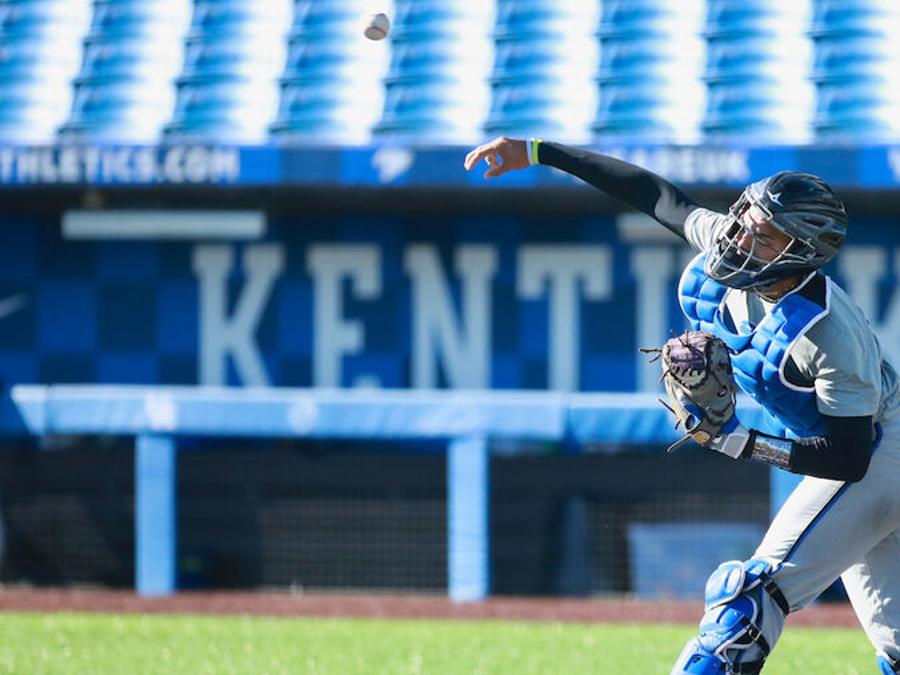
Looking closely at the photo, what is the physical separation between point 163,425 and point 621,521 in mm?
2774

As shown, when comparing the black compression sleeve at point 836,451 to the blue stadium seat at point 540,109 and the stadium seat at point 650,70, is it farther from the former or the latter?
the blue stadium seat at point 540,109

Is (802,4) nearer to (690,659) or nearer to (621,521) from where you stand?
(621,521)

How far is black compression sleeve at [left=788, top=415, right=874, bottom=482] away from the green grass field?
7.41 ft

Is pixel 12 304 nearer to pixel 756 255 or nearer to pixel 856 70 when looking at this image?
pixel 856 70

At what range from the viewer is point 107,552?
9.16 meters

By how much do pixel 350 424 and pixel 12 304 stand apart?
2696 mm

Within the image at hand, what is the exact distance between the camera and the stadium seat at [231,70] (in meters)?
9.83

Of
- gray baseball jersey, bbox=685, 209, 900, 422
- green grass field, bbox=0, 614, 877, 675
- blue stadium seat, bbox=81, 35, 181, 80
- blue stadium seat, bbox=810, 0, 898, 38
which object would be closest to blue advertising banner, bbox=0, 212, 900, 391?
blue stadium seat, bbox=81, 35, 181, 80

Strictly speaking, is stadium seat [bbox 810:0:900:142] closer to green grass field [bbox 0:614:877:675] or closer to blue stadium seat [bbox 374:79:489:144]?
blue stadium seat [bbox 374:79:489:144]

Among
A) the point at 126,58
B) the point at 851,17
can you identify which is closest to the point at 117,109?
the point at 126,58

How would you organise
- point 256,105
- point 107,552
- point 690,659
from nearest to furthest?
1. point 690,659
2. point 107,552
3. point 256,105

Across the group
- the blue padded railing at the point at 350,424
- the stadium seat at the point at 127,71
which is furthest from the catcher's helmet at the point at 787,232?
the stadium seat at the point at 127,71

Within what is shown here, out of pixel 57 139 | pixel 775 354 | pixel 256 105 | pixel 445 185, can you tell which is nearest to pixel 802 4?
pixel 445 185

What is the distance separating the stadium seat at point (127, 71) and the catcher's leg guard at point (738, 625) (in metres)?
6.72
